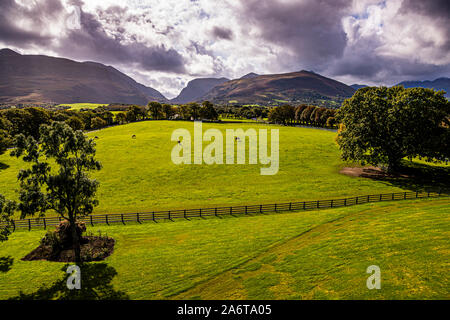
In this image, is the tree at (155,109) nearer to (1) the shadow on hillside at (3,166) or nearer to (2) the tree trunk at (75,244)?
(1) the shadow on hillside at (3,166)

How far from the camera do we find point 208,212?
34.4 metres

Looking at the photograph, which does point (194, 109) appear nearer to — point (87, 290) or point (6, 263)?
point (6, 263)

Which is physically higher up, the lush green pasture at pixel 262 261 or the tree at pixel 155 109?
the tree at pixel 155 109

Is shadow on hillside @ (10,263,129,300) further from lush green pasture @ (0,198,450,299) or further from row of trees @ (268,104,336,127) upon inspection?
row of trees @ (268,104,336,127)

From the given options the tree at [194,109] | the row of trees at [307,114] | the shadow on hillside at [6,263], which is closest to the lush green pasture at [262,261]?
the shadow on hillside at [6,263]

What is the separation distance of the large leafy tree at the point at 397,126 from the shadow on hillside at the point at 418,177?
270 centimetres

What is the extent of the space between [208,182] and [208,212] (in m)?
13.9

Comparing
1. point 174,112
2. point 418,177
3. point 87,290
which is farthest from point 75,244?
point 174,112

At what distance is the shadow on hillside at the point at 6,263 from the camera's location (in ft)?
68.9

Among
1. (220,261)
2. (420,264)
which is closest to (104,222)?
(220,261)

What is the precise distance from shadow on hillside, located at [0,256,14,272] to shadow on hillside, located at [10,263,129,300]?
537cm

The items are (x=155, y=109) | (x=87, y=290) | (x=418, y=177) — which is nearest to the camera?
(x=87, y=290)


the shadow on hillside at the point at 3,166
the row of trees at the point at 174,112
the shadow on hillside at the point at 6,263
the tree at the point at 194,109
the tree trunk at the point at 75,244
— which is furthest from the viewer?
the tree at the point at 194,109
